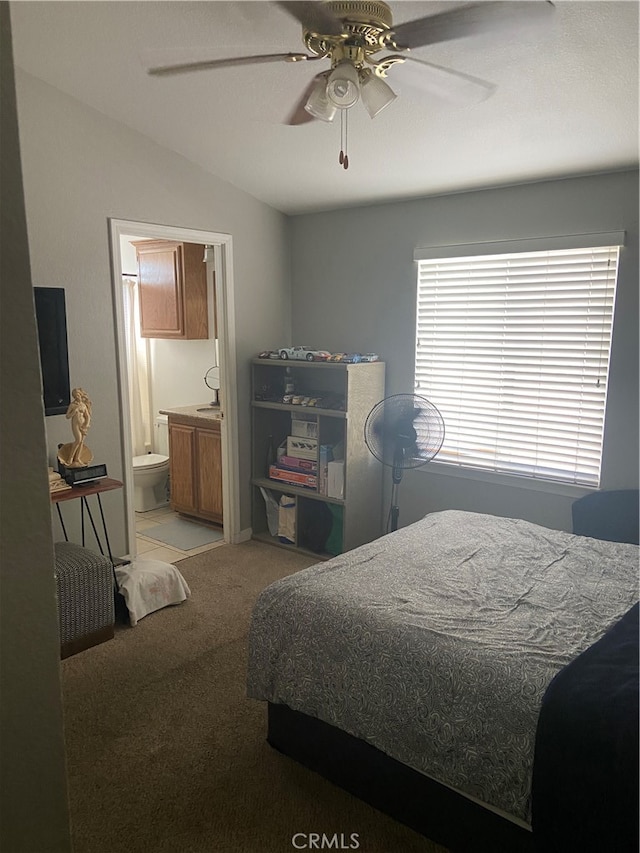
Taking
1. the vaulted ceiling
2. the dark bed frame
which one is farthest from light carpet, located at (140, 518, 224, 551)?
the vaulted ceiling

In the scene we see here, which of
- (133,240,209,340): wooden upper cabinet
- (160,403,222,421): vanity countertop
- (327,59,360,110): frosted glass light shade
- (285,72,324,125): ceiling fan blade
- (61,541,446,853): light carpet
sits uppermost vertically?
(285,72,324,125): ceiling fan blade

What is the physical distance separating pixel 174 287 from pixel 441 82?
319 centimetres

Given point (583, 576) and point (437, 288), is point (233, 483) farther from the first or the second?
point (583, 576)

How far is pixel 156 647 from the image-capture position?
9.78ft

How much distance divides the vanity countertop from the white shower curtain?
0.72m

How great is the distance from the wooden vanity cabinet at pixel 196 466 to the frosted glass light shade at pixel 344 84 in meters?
2.97

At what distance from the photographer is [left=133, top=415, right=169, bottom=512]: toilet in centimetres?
502

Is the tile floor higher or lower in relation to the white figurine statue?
lower

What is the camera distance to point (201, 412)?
4.77 meters

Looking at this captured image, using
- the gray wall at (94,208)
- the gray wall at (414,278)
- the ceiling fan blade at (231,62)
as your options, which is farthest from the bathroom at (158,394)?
the ceiling fan blade at (231,62)

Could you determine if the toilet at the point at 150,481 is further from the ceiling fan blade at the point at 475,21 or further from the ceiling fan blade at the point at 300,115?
the ceiling fan blade at the point at 475,21

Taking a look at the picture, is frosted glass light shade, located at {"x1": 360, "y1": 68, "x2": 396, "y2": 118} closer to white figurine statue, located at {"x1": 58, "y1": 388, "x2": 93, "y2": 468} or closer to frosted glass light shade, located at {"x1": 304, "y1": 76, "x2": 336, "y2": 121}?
frosted glass light shade, located at {"x1": 304, "y1": 76, "x2": 336, "y2": 121}

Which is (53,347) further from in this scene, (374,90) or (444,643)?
(444,643)

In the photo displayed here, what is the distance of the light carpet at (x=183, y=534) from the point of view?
14.4ft
